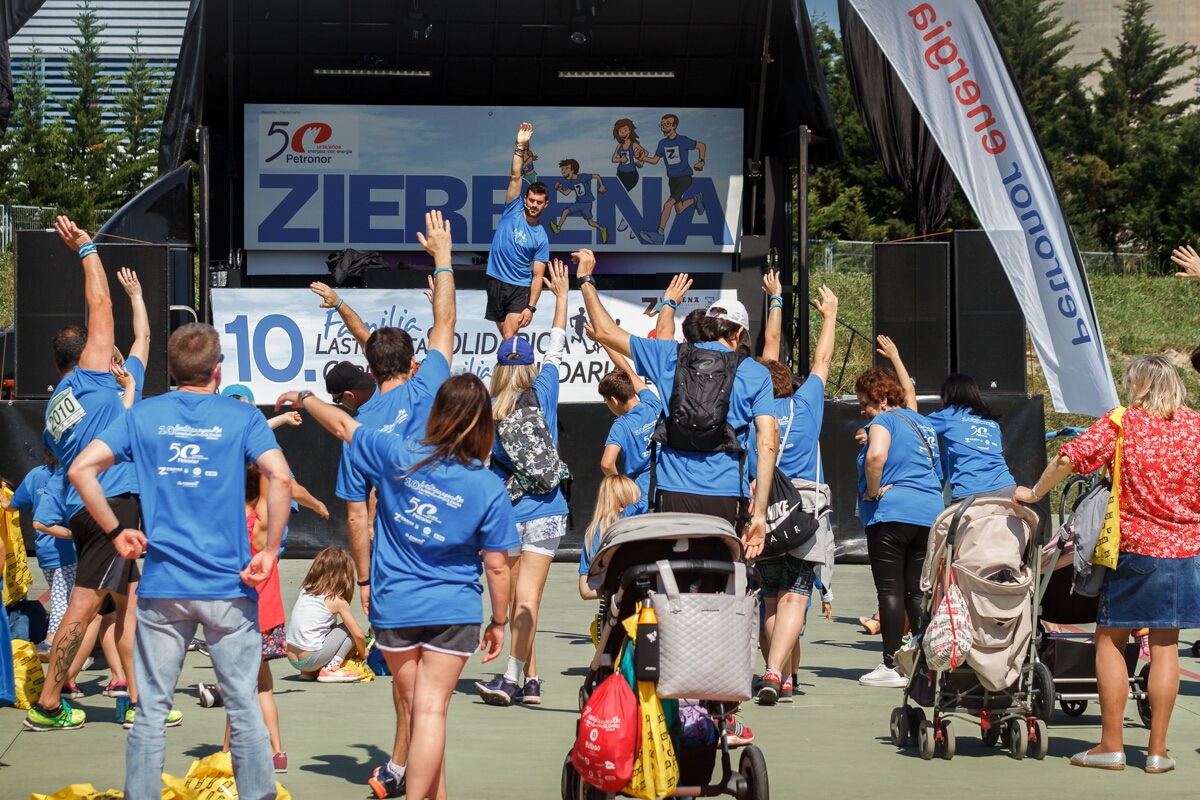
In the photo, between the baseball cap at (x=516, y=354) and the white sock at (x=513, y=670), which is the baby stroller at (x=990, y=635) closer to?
the white sock at (x=513, y=670)

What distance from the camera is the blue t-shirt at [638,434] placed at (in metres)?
6.58

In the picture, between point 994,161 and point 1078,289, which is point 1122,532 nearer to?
point 1078,289

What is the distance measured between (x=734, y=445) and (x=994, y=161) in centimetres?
568

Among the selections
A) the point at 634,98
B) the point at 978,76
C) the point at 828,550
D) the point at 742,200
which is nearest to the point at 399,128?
the point at 634,98

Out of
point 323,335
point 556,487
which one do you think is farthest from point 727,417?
point 323,335

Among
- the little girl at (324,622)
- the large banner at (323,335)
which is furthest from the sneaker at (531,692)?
the large banner at (323,335)

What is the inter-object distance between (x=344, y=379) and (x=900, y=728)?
2.81 metres

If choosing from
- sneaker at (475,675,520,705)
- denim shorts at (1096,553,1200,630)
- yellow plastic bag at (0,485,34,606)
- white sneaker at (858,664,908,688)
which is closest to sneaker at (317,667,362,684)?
sneaker at (475,675,520,705)

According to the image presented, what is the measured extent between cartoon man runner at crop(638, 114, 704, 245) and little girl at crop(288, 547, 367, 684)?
8271mm

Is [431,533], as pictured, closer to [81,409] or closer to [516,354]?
[81,409]

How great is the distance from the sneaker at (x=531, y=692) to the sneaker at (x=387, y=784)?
5.71 ft

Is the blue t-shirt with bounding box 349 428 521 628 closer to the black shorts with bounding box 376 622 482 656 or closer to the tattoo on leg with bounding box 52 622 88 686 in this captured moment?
the black shorts with bounding box 376 622 482 656

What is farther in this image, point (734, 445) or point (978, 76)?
point (978, 76)

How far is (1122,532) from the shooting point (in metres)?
5.59
